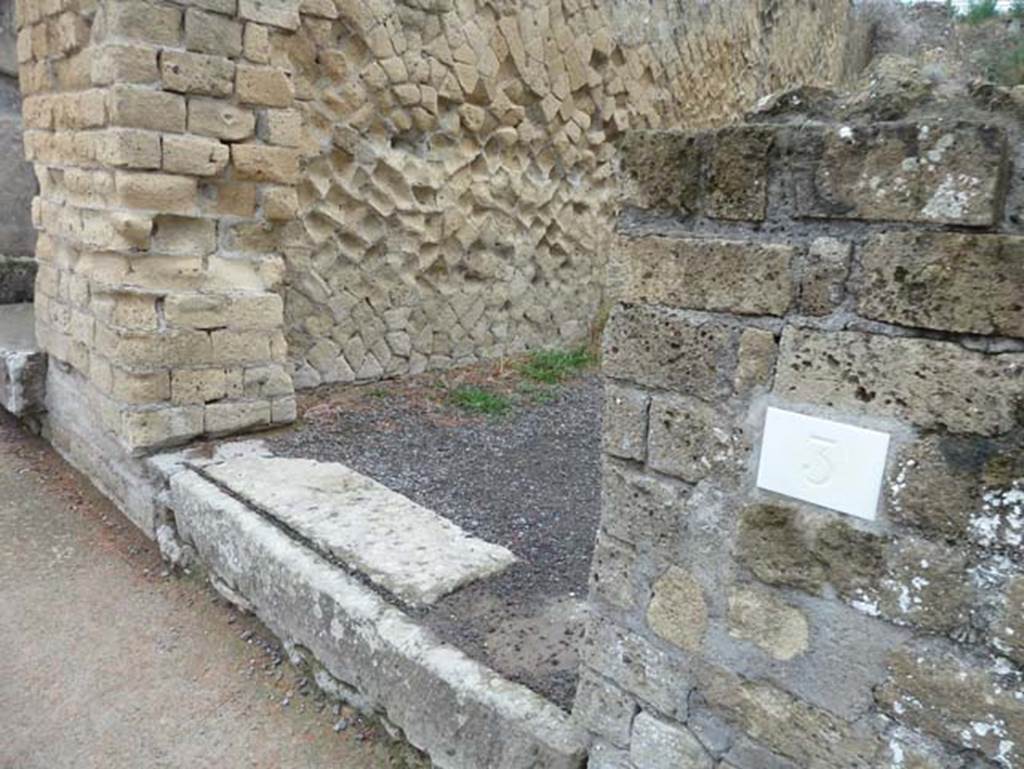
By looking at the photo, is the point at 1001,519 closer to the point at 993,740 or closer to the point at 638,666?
the point at 993,740

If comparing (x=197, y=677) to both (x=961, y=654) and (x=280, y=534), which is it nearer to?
(x=280, y=534)

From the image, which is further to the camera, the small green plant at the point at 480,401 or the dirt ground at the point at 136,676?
Result: the small green plant at the point at 480,401

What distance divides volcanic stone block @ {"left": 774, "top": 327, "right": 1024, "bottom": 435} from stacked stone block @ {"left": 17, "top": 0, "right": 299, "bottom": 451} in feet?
8.94

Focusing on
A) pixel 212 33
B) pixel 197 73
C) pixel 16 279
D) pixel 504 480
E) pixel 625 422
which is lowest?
pixel 504 480

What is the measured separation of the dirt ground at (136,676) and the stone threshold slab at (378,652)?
13cm

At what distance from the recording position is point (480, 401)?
4.58 m

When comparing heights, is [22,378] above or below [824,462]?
below

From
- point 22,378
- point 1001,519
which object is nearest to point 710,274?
point 1001,519

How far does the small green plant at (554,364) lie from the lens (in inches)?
209

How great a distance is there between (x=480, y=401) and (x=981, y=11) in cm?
479

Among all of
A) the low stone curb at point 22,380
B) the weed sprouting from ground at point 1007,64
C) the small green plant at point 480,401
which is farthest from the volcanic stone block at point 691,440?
the low stone curb at point 22,380

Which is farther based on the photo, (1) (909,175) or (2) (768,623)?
(2) (768,623)

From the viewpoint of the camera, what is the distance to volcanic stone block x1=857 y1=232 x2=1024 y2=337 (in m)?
1.15

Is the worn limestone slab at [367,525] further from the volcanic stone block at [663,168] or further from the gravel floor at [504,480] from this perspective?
the volcanic stone block at [663,168]
